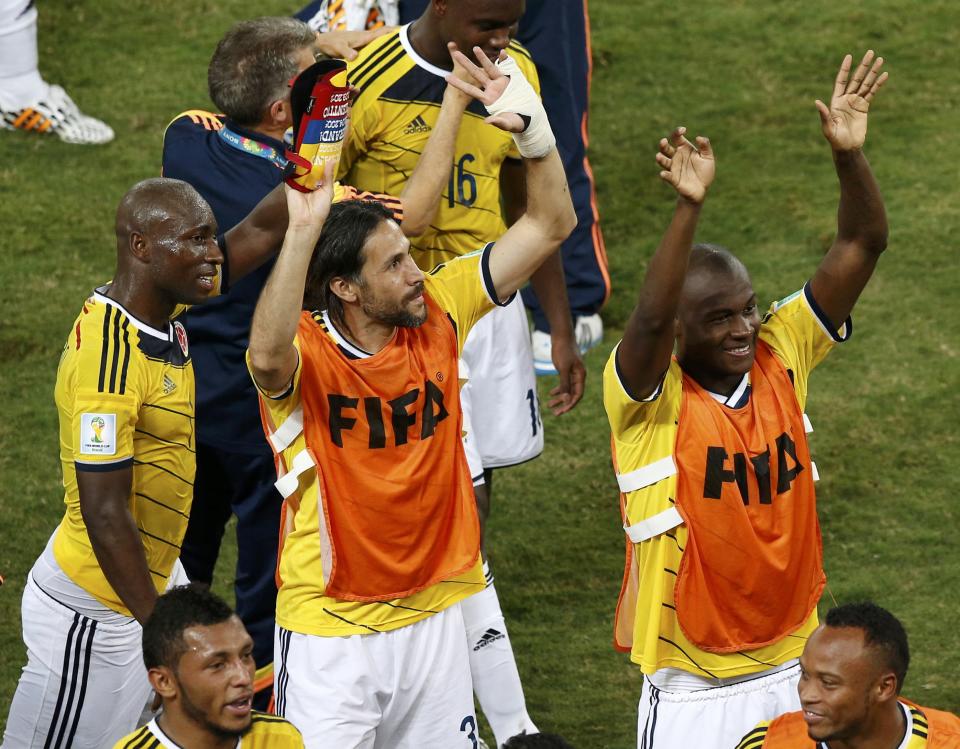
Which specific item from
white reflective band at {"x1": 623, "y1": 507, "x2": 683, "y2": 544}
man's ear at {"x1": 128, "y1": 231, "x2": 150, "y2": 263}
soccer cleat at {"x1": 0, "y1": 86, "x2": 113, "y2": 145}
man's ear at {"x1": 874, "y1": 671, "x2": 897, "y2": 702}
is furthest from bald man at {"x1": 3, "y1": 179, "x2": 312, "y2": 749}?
soccer cleat at {"x1": 0, "y1": 86, "x2": 113, "y2": 145}

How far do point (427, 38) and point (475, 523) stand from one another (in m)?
1.58

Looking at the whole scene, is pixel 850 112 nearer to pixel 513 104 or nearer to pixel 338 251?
pixel 513 104

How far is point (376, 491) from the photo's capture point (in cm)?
406

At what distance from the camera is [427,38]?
5.04 m

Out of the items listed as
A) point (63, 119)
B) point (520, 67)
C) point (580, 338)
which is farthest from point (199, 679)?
point (63, 119)

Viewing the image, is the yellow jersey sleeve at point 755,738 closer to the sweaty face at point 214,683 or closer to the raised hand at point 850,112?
the sweaty face at point 214,683

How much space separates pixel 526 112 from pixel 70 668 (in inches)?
72.4

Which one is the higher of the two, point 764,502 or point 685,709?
point 764,502

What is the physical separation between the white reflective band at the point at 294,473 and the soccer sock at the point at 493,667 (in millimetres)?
1002

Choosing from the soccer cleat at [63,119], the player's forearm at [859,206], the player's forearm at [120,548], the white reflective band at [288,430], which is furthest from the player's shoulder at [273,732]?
the soccer cleat at [63,119]

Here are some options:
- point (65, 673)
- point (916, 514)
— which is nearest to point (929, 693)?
point (916, 514)

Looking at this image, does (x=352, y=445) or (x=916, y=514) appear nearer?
(x=352, y=445)

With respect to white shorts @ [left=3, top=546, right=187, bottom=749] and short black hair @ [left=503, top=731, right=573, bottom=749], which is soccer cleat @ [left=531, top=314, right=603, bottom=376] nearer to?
white shorts @ [left=3, top=546, right=187, bottom=749]

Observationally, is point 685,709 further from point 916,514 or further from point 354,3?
point 354,3
